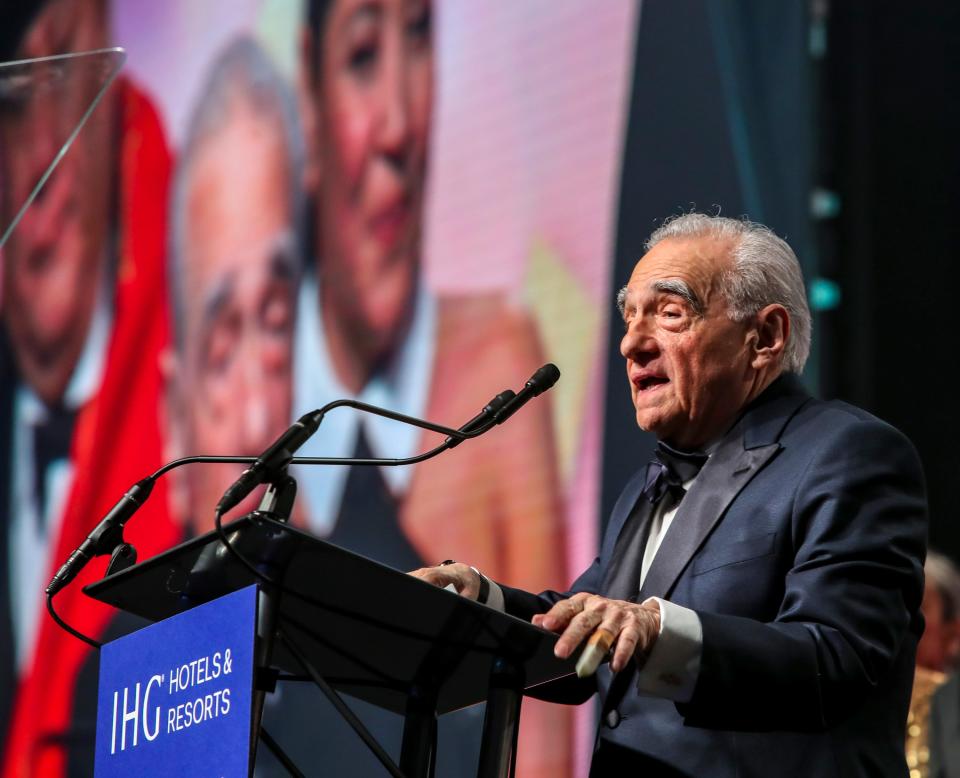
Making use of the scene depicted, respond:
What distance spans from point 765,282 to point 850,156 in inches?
85.0

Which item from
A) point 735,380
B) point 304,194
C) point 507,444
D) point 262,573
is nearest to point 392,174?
point 304,194

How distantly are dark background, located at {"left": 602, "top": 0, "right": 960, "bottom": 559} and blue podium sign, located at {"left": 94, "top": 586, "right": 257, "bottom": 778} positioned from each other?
2.39 meters

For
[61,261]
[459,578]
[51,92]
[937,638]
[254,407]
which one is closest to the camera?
[459,578]

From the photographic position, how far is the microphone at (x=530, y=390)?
207 cm

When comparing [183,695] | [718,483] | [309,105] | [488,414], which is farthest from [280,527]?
[309,105]

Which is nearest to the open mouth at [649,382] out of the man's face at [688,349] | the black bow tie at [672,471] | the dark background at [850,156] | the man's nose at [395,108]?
the man's face at [688,349]

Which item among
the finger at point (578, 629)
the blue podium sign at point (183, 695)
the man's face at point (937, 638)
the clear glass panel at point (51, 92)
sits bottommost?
the man's face at point (937, 638)

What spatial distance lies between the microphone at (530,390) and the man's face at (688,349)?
34cm

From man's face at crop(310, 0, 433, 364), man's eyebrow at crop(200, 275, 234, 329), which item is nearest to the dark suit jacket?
man's face at crop(310, 0, 433, 364)

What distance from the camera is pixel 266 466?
1.80 m

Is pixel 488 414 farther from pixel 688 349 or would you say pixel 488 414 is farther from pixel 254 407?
pixel 254 407

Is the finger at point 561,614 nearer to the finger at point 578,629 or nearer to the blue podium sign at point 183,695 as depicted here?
the finger at point 578,629

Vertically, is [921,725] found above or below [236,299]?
below

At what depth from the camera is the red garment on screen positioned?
15.1 feet
